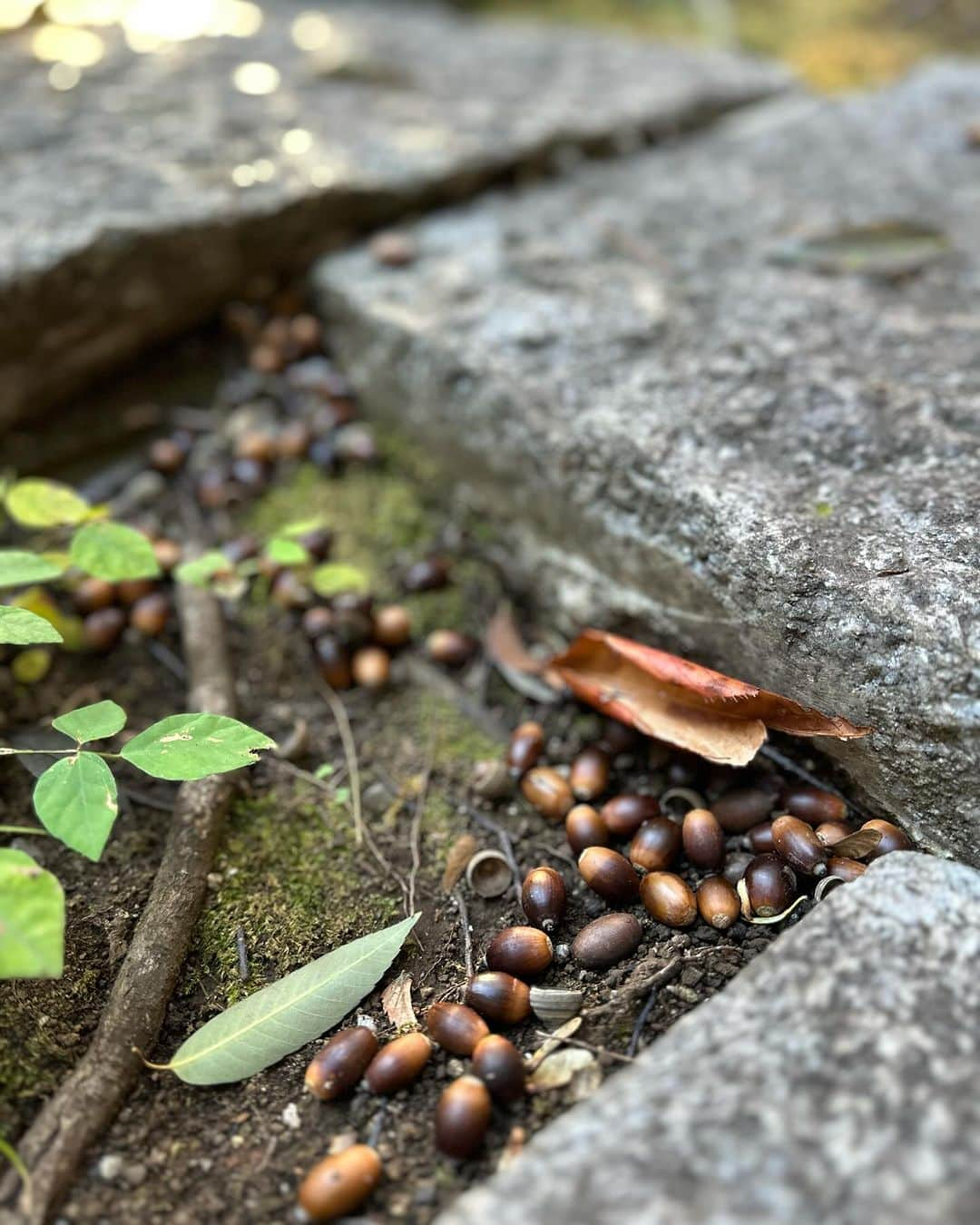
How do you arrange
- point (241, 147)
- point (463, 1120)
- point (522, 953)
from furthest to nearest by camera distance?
point (241, 147) < point (522, 953) < point (463, 1120)

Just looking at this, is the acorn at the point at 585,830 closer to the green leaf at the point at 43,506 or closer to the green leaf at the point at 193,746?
the green leaf at the point at 193,746

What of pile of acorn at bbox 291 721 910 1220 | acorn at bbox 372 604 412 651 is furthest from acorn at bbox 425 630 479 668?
pile of acorn at bbox 291 721 910 1220

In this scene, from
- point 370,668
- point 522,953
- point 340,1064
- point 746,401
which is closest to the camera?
point 340,1064

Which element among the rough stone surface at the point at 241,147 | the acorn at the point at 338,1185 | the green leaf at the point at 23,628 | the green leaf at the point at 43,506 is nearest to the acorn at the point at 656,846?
the acorn at the point at 338,1185

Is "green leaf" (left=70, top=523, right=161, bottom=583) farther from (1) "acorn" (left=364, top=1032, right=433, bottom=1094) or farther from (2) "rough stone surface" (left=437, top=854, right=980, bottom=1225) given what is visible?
(2) "rough stone surface" (left=437, top=854, right=980, bottom=1225)

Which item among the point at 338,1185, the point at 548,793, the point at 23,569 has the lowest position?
the point at 548,793

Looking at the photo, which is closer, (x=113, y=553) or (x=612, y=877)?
(x=612, y=877)

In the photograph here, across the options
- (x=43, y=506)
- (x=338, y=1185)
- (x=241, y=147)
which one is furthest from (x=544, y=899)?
(x=241, y=147)

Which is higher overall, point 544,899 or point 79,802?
point 79,802

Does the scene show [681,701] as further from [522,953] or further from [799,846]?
[522,953]
